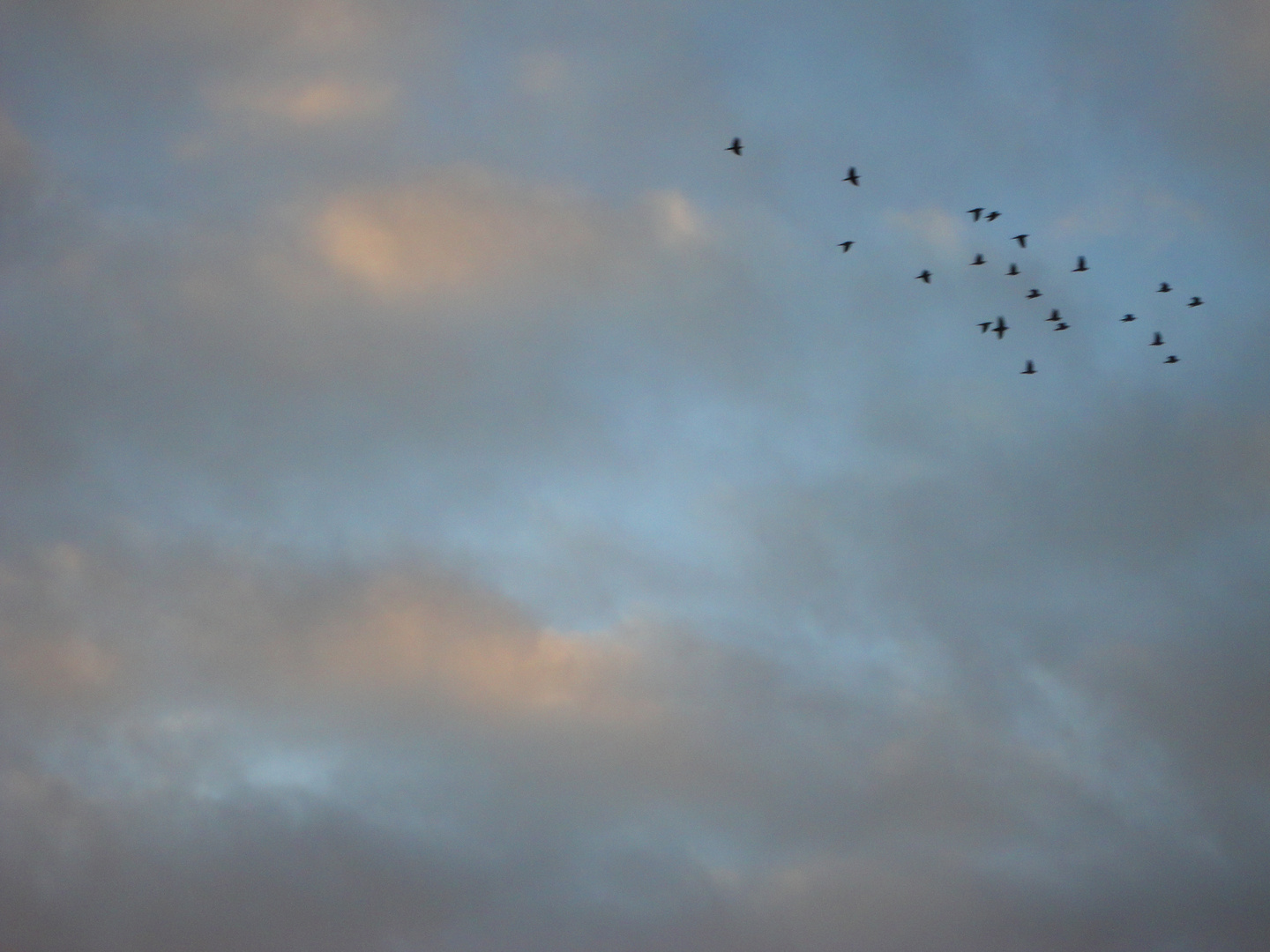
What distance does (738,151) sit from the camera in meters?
190

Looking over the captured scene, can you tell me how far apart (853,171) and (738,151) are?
18860 mm

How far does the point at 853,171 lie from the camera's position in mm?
198875
